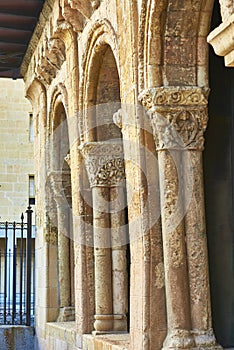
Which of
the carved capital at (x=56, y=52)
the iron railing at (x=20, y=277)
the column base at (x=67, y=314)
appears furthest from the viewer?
the iron railing at (x=20, y=277)

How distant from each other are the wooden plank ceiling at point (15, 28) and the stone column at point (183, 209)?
14.4 feet

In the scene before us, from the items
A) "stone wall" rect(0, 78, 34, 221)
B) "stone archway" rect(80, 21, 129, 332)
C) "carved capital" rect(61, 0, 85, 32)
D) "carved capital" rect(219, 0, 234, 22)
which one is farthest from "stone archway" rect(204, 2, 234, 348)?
"stone wall" rect(0, 78, 34, 221)

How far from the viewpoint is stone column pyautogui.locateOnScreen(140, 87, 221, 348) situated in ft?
18.0

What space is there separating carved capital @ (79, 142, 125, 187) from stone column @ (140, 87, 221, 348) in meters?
2.16

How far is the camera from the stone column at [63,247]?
33.1 ft

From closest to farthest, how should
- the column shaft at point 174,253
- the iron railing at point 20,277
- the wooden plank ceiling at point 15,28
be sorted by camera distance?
the column shaft at point 174,253 → the wooden plank ceiling at point 15,28 → the iron railing at point 20,277

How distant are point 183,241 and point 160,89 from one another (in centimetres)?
123

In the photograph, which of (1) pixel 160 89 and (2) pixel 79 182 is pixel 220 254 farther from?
(2) pixel 79 182

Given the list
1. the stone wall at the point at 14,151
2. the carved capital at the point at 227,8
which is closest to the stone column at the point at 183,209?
the carved capital at the point at 227,8

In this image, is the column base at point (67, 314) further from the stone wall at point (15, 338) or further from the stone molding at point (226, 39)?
the stone molding at point (226, 39)

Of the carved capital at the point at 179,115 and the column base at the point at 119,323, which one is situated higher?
the carved capital at the point at 179,115

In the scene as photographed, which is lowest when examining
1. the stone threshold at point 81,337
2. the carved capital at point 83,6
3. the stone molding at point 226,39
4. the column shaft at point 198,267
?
the stone threshold at point 81,337

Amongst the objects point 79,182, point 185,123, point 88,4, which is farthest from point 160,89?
point 79,182

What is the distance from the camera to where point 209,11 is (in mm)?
5707
